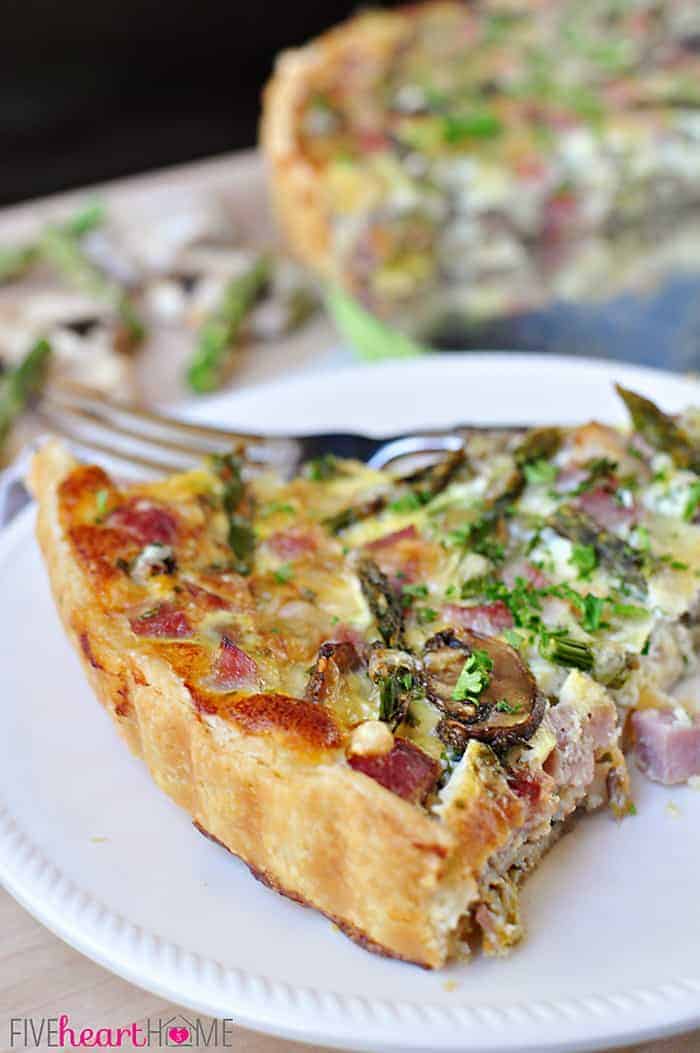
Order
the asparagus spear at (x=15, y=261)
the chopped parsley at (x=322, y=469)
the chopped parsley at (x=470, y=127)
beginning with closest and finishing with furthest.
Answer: the chopped parsley at (x=322, y=469), the chopped parsley at (x=470, y=127), the asparagus spear at (x=15, y=261)

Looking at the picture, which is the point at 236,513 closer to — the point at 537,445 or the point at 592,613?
the point at 537,445

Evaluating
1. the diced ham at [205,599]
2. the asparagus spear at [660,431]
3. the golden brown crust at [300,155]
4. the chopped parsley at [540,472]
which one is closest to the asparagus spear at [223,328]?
the golden brown crust at [300,155]

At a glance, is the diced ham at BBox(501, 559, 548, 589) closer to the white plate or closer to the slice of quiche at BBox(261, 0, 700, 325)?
the white plate

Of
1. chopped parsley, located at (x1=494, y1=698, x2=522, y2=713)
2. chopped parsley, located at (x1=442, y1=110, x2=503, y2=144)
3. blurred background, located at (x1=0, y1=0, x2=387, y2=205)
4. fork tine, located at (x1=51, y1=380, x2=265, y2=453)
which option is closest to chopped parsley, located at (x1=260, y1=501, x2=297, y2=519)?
fork tine, located at (x1=51, y1=380, x2=265, y2=453)

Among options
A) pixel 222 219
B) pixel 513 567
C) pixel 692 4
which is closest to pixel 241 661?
pixel 513 567

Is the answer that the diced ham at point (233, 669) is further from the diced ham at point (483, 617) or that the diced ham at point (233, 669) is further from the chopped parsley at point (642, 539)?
the chopped parsley at point (642, 539)

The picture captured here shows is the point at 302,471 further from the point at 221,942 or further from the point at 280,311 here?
the point at 280,311

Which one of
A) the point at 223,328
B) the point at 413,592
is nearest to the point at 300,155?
the point at 223,328
